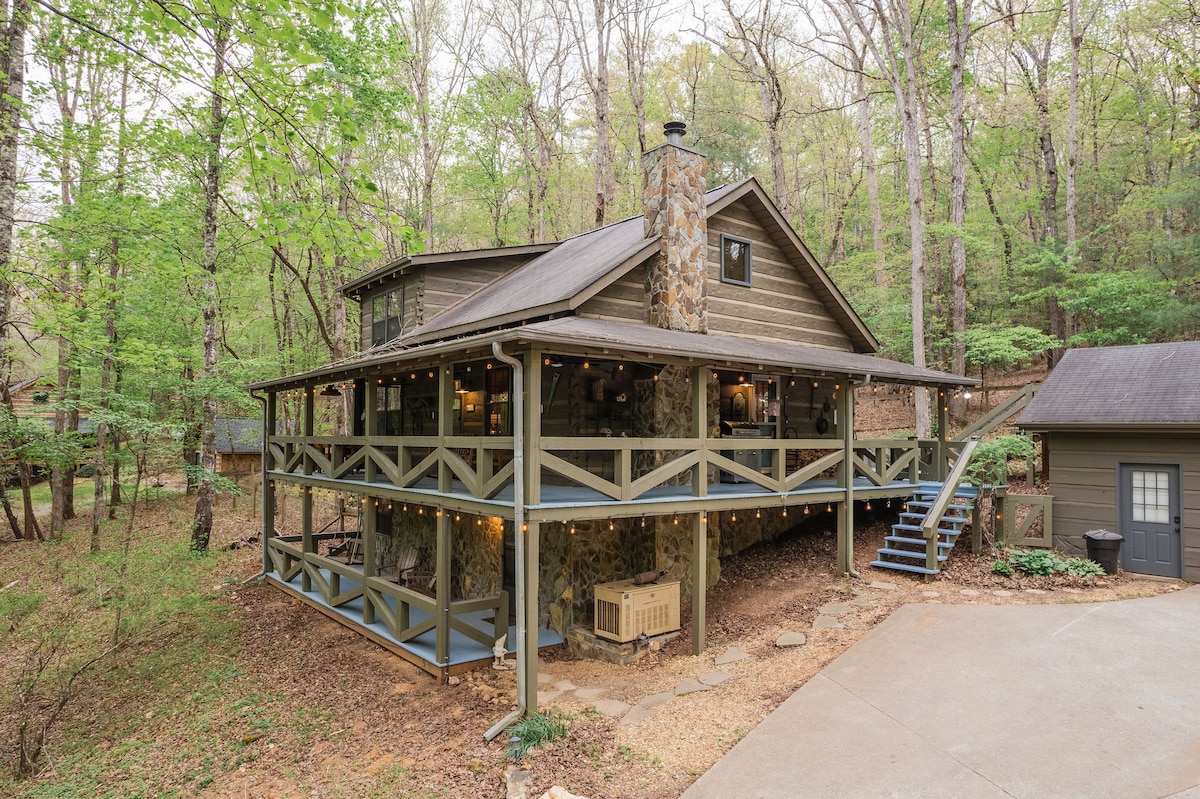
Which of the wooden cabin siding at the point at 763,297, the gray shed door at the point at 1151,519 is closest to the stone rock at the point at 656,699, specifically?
the wooden cabin siding at the point at 763,297

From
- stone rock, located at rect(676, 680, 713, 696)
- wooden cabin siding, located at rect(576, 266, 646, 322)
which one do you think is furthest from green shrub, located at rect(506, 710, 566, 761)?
wooden cabin siding, located at rect(576, 266, 646, 322)

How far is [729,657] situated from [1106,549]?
7.22m

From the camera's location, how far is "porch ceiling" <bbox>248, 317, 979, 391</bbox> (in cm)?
→ 749

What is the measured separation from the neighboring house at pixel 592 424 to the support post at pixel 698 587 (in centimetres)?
3

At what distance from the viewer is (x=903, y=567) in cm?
1091

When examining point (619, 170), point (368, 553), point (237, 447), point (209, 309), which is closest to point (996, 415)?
point (368, 553)

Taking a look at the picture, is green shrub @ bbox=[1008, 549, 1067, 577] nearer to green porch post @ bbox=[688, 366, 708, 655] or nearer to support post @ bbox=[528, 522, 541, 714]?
green porch post @ bbox=[688, 366, 708, 655]

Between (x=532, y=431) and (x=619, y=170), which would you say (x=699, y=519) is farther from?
(x=619, y=170)

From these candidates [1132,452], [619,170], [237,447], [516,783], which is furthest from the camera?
[237,447]

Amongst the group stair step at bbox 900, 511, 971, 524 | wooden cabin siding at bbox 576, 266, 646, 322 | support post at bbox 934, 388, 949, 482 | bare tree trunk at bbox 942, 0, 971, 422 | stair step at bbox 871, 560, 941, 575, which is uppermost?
bare tree trunk at bbox 942, 0, 971, 422

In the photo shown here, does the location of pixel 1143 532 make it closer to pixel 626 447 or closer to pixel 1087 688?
pixel 1087 688

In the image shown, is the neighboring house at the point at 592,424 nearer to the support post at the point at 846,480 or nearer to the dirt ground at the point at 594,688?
the support post at the point at 846,480

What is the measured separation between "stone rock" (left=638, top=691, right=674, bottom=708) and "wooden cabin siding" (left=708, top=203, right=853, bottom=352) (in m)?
6.59

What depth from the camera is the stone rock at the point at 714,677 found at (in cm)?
788
